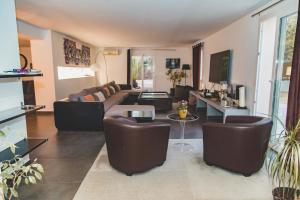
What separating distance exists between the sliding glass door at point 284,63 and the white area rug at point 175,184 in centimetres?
122

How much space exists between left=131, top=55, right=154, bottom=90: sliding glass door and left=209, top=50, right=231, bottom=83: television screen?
475 cm

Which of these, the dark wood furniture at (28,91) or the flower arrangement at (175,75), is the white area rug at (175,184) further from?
the flower arrangement at (175,75)

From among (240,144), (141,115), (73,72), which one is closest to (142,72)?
(73,72)

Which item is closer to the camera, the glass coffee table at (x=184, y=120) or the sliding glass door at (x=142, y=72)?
the glass coffee table at (x=184, y=120)

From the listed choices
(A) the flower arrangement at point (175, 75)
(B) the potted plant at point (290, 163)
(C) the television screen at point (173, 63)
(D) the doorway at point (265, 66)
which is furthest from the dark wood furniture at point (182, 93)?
(B) the potted plant at point (290, 163)

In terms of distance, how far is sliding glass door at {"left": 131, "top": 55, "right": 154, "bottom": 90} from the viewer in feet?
34.8

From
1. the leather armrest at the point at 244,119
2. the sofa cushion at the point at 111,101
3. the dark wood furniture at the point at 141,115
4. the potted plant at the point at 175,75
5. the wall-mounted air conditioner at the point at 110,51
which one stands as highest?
the wall-mounted air conditioner at the point at 110,51

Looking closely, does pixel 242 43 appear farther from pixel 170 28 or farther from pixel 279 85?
pixel 170 28

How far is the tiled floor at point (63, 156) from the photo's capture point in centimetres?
235

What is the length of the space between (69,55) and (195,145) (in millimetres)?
5468

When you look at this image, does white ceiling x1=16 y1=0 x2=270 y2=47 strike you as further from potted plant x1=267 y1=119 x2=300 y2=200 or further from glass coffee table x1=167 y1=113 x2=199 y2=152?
potted plant x1=267 y1=119 x2=300 y2=200

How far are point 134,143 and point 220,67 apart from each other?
4004 mm

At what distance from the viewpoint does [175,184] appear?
98.1 inches

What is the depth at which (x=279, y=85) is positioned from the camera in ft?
10.9
